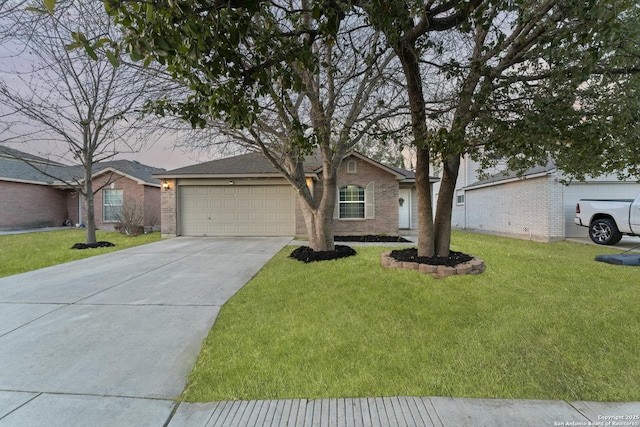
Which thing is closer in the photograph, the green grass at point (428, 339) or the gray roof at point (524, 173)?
the green grass at point (428, 339)

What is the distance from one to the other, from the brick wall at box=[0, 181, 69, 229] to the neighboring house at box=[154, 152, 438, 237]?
10.1 meters

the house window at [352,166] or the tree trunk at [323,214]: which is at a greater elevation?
the house window at [352,166]

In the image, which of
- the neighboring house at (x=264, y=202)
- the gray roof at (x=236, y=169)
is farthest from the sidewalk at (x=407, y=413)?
the neighboring house at (x=264, y=202)

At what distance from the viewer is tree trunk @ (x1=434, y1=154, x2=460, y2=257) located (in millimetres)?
5633

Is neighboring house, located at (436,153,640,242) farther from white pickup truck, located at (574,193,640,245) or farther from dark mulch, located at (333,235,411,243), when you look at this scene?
dark mulch, located at (333,235,411,243)

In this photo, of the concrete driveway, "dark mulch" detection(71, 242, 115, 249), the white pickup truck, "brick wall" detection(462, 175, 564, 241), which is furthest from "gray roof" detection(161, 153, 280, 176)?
the white pickup truck

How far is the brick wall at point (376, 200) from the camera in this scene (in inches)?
500

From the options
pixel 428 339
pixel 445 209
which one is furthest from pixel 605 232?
pixel 428 339

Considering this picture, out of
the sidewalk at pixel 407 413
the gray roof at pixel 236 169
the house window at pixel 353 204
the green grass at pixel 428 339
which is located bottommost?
the sidewalk at pixel 407 413

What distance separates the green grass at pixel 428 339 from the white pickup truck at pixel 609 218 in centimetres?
488

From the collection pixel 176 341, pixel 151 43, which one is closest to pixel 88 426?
pixel 176 341

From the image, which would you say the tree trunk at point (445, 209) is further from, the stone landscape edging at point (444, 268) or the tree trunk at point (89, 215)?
the tree trunk at point (89, 215)

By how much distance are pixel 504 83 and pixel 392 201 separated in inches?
347

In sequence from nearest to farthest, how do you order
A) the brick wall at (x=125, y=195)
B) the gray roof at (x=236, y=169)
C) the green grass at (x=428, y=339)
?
the green grass at (x=428, y=339) < the gray roof at (x=236, y=169) < the brick wall at (x=125, y=195)
